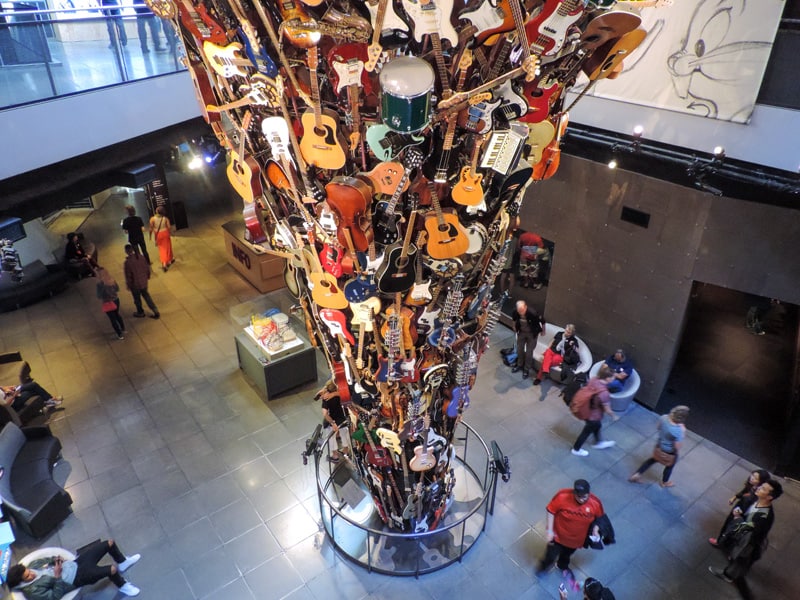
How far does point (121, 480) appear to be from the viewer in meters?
6.09

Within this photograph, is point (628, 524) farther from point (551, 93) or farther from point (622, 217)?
point (551, 93)

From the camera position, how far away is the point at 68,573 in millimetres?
4785

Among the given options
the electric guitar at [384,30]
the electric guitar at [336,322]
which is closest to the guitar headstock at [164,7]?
the electric guitar at [384,30]

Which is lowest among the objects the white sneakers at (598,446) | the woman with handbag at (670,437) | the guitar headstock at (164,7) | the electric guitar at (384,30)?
the white sneakers at (598,446)

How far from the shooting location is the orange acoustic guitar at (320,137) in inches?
107

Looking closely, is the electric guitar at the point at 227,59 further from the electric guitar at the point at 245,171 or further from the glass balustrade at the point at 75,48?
the glass balustrade at the point at 75,48

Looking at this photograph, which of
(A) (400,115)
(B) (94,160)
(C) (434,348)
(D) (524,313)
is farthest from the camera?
(D) (524,313)

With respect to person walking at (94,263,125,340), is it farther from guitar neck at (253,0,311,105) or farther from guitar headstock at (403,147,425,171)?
guitar headstock at (403,147,425,171)

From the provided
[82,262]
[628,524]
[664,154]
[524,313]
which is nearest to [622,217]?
[664,154]

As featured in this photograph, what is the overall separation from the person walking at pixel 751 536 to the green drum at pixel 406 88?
4747 millimetres

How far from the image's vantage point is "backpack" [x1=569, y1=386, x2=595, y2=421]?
618 centimetres

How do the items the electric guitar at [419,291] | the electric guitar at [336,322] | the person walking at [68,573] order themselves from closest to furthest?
the electric guitar at [419,291], the electric guitar at [336,322], the person walking at [68,573]

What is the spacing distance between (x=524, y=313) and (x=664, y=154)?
2564mm

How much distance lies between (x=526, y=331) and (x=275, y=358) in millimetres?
3343
